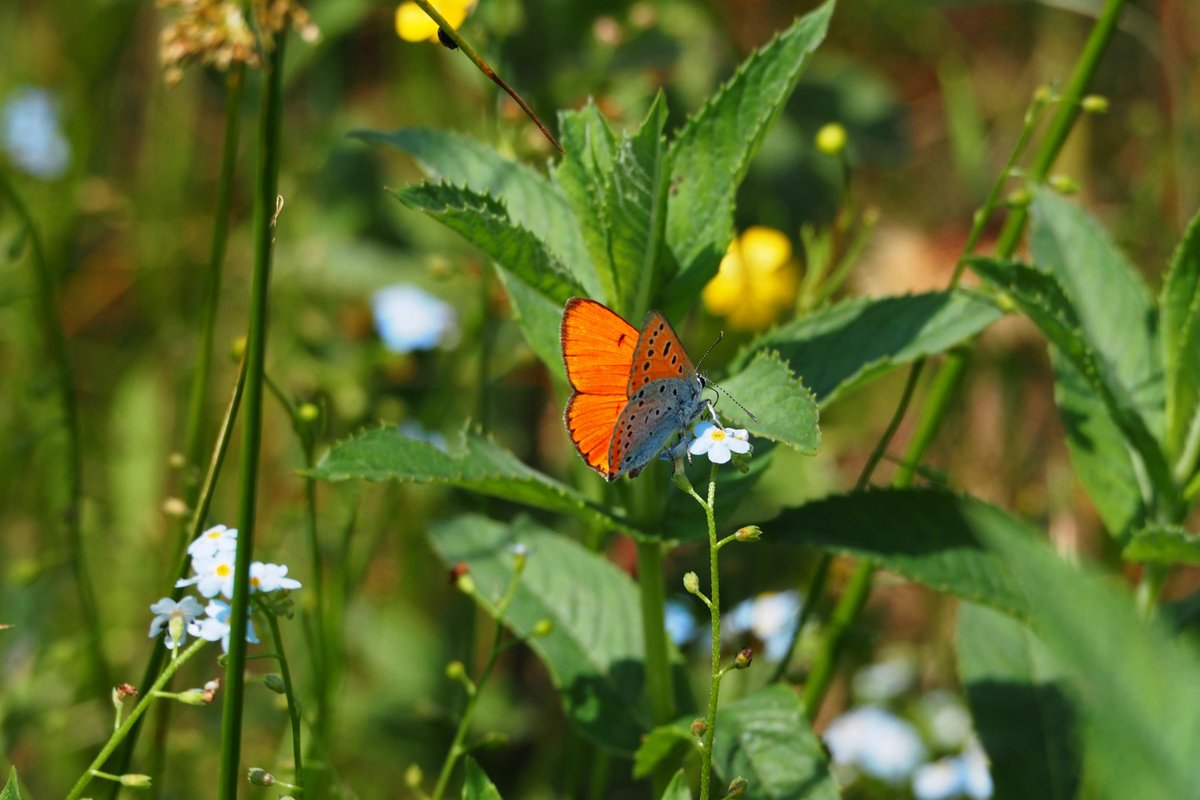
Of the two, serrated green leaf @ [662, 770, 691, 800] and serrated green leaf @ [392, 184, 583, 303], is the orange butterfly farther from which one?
serrated green leaf @ [662, 770, 691, 800]

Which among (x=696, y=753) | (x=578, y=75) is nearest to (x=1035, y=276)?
(x=696, y=753)

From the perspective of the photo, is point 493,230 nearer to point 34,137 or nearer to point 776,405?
point 776,405

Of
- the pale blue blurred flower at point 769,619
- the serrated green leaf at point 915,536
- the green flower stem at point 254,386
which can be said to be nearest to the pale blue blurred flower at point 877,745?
the pale blue blurred flower at point 769,619

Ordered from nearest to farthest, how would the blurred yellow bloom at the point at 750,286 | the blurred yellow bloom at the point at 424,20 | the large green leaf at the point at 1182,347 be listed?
the large green leaf at the point at 1182,347, the blurred yellow bloom at the point at 424,20, the blurred yellow bloom at the point at 750,286

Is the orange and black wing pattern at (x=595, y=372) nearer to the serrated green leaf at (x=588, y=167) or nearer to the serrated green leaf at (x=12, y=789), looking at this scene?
the serrated green leaf at (x=588, y=167)

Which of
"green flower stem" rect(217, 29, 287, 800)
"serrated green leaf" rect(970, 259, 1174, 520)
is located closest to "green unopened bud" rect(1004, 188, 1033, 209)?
"serrated green leaf" rect(970, 259, 1174, 520)

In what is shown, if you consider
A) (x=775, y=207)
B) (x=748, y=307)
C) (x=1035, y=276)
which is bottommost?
(x=1035, y=276)

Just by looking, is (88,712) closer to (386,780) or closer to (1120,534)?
(386,780)
